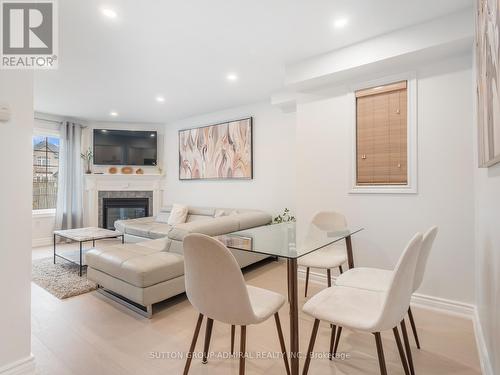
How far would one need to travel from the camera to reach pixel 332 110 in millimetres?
3062

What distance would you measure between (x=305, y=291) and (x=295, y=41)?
2621mm

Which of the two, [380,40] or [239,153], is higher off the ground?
[380,40]

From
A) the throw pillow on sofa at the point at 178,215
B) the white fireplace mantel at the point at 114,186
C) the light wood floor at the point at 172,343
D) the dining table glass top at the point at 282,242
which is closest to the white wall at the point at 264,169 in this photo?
the throw pillow on sofa at the point at 178,215

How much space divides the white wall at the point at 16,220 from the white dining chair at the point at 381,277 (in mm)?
2029

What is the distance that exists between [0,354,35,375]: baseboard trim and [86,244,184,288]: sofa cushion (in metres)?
0.82

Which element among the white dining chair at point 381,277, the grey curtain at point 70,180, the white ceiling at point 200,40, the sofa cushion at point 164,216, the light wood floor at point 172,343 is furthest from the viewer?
the grey curtain at point 70,180

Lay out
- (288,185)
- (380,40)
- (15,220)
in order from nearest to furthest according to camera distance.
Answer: (15,220), (380,40), (288,185)

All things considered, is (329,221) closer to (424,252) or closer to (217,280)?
(424,252)

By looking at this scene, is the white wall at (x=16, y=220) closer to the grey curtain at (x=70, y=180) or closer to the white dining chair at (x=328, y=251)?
the white dining chair at (x=328, y=251)

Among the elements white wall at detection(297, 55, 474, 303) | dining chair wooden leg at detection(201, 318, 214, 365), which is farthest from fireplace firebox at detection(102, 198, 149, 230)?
dining chair wooden leg at detection(201, 318, 214, 365)

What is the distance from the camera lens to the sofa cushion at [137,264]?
2324 millimetres

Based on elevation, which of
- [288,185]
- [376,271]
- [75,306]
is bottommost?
[75,306]

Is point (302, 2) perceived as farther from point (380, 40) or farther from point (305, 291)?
point (305, 291)

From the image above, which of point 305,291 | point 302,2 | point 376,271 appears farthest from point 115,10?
point 305,291
